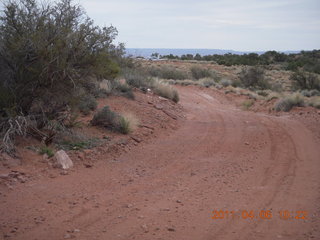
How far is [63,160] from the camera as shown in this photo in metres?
7.24

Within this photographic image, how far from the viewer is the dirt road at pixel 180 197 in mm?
4711

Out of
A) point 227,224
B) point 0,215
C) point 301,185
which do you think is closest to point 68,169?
point 0,215

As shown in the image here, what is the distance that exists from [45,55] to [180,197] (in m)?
4.56

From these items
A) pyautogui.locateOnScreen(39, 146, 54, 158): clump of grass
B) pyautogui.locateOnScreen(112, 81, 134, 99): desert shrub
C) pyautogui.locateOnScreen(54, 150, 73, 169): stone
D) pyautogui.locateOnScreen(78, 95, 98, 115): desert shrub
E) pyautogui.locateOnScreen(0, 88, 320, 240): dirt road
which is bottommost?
pyautogui.locateOnScreen(0, 88, 320, 240): dirt road

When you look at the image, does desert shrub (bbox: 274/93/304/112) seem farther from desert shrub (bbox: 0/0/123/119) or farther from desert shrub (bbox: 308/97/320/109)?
desert shrub (bbox: 0/0/123/119)

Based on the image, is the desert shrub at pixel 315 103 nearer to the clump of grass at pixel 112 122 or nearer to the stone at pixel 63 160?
the clump of grass at pixel 112 122

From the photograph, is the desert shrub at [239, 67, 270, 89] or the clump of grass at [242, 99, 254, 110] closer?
the clump of grass at [242, 99, 254, 110]

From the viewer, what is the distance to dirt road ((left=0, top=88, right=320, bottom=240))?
4.71 meters

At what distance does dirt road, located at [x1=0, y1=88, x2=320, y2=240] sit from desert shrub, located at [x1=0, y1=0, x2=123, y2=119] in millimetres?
2338

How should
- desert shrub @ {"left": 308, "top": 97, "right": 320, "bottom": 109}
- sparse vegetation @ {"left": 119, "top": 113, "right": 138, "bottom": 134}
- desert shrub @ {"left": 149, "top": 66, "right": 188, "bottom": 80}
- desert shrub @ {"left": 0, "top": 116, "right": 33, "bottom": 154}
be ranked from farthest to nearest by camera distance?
desert shrub @ {"left": 149, "top": 66, "right": 188, "bottom": 80} → desert shrub @ {"left": 308, "top": 97, "right": 320, "bottom": 109} → sparse vegetation @ {"left": 119, "top": 113, "right": 138, "bottom": 134} → desert shrub @ {"left": 0, "top": 116, "right": 33, "bottom": 154}

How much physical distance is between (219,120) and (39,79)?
7.79 m
